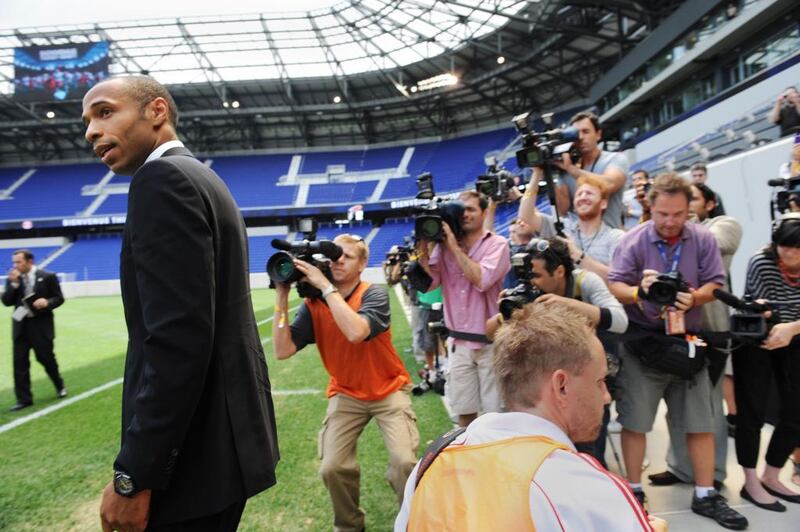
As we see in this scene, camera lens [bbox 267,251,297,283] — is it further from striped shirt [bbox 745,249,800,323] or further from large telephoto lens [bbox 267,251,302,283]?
striped shirt [bbox 745,249,800,323]

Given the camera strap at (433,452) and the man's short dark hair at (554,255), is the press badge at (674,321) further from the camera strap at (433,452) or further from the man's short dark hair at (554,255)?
the camera strap at (433,452)

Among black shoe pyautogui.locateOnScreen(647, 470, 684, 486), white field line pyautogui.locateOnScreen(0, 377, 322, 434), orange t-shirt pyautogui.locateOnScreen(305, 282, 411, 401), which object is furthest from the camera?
white field line pyautogui.locateOnScreen(0, 377, 322, 434)

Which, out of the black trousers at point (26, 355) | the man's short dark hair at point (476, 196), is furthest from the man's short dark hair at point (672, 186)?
the black trousers at point (26, 355)

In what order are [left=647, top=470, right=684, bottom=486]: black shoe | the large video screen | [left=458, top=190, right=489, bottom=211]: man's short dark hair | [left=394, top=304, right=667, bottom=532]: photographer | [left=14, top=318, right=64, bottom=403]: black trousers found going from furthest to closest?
the large video screen, [left=14, top=318, right=64, bottom=403]: black trousers, [left=458, top=190, right=489, bottom=211]: man's short dark hair, [left=647, top=470, right=684, bottom=486]: black shoe, [left=394, top=304, right=667, bottom=532]: photographer

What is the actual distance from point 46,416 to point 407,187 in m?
30.6

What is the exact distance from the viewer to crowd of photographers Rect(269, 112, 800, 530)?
99.7 inches

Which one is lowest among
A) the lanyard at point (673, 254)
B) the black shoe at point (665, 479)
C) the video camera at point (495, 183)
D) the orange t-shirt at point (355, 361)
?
the black shoe at point (665, 479)

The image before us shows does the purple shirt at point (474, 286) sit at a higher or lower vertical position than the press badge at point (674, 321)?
higher

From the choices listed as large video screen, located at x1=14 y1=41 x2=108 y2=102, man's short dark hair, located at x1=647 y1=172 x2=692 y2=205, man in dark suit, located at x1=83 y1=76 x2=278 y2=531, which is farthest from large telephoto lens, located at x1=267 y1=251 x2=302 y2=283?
large video screen, located at x1=14 y1=41 x2=108 y2=102

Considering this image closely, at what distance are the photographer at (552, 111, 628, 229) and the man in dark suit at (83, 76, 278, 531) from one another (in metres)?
2.49

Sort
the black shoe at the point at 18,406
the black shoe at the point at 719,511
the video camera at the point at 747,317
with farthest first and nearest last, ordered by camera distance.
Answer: the black shoe at the point at 18,406
the black shoe at the point at 719,511
the video camera at the point at 747,317

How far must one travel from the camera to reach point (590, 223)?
325 cm

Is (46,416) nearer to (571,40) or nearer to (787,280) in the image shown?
(787,280)

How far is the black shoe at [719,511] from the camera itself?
2498 mm
